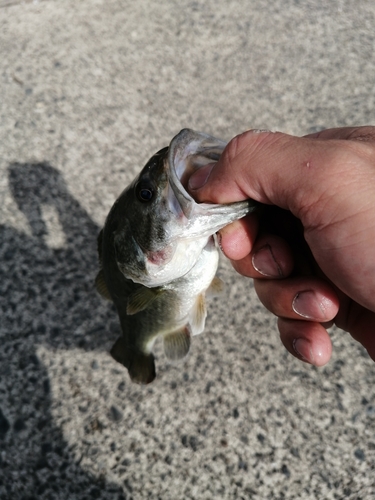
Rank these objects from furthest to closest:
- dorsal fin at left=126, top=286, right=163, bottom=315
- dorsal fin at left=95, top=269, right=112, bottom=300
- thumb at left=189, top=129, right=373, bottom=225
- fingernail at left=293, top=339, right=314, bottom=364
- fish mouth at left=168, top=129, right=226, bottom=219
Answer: dorsal fin at left=95, top=269, right=112, bottom=300 < fingernail at left=293, top=339, right=314, bottom=364 < dorsal fin at left=126, top=286, right=163, bottom=315 < fish mouth at left=168, top=129, right=226, bottom=219 < thumb at left=189, top=129, right=373, bottom=225

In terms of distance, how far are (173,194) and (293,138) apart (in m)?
0.44

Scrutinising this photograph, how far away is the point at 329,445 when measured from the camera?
7.32 feet

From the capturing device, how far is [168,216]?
1.65 meters

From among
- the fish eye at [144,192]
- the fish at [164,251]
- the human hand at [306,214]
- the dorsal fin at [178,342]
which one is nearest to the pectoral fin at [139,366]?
the fish at [164,251]

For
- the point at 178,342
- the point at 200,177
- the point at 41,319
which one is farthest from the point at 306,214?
the point at 41,319

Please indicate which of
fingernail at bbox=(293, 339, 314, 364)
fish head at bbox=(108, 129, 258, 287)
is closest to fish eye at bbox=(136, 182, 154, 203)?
fish head at bbox=(108, 129, 258, 287)

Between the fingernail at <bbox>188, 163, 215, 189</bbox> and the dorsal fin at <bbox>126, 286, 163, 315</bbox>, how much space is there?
458mm

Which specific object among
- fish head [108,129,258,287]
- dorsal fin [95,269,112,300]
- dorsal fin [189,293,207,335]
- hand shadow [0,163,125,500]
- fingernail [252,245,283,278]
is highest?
fish head [108,129,258,287]

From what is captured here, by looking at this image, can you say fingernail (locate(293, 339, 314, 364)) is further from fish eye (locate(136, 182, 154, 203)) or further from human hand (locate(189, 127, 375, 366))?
fish eye (locate(136, 182, 154, 203))

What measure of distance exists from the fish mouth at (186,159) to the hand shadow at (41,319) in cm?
118

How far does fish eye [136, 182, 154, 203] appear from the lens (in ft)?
5.52

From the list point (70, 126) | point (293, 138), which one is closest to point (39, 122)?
point (70, 126)

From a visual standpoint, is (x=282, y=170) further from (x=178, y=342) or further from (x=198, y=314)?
(x=178, y=342)

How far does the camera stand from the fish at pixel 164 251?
5.36 ft
